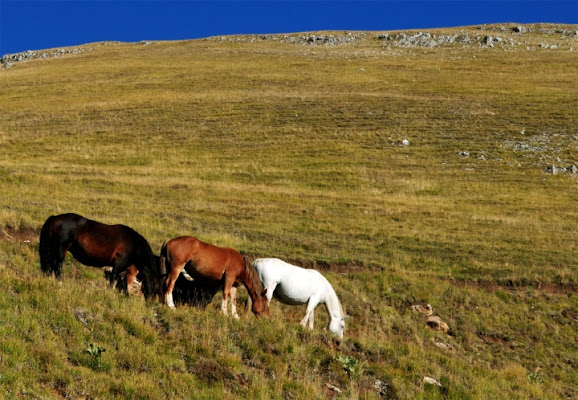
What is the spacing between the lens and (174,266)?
11688 mm

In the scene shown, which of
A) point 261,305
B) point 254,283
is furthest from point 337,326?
point 254,283

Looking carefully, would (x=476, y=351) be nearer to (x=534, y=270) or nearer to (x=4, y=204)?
(x=534, y=270)

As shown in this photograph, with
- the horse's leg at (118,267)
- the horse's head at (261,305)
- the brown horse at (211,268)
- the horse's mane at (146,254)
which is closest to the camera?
the horse's leg at (118,267)

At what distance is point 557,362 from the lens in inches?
586

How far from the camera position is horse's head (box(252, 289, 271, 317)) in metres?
12.0

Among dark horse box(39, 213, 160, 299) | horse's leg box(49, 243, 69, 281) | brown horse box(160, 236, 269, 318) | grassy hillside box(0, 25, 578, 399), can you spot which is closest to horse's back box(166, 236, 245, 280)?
brown horse box(160, 236, 269, 318)

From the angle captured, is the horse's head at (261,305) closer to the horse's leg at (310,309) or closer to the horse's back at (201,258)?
the horse's back at (201,258)

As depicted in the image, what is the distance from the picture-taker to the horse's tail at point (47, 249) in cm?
1094

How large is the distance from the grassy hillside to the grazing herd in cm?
61

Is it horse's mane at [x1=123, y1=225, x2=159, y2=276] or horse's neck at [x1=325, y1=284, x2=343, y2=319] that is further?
horse's neck at [x1=325, y1=284, x2=343, y2=319]

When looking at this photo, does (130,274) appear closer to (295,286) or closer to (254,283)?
(254,283)

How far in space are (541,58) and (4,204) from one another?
76384 mm

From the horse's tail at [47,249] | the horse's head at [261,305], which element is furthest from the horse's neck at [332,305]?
the horse's tail at [47,249]

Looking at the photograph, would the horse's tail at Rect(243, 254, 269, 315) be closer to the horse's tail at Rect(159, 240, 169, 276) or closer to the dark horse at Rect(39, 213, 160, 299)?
the horse's tail at Rect(159, 240, 169, 276)
